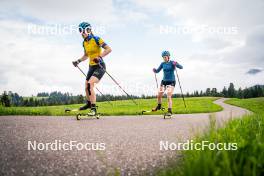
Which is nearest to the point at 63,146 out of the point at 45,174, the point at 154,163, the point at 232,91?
the point at 45,174

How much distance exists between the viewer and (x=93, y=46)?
8.58 meters

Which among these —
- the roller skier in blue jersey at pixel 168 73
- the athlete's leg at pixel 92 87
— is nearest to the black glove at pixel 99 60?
the athlete's leg at pixel 92 87

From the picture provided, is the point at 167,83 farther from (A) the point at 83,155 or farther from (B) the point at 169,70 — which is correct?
(A) the point at 83,155

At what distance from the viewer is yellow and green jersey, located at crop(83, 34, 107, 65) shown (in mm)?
8508

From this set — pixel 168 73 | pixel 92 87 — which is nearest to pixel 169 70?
pixel 168 73

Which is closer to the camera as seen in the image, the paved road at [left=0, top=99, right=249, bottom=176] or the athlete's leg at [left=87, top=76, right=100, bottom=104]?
the paved road at [left=0, top=99, right=249, bottom=176]

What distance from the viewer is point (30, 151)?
11.2ft

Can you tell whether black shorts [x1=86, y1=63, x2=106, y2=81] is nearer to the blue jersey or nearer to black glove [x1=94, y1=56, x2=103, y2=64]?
black glove [x1=94, y1=56, x2=103, y2=64]

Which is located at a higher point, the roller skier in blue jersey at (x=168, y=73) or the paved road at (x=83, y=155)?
the roller skier in blue jersey at (x=168, y=73)

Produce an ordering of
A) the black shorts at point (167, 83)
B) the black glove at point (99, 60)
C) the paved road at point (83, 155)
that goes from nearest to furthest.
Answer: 1. the paved road at point (83, 155)
2. the black glove at point (99, 60)
3. the black shorts at point (167, 83)

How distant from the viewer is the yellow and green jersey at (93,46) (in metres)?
8.51

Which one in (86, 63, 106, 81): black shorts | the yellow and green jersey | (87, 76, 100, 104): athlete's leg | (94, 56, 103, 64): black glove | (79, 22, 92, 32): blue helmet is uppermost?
(79, 22, 92, 32): blue helmet

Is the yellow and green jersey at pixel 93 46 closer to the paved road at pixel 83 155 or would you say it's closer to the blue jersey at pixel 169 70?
the blue jersey at pixel 169 70

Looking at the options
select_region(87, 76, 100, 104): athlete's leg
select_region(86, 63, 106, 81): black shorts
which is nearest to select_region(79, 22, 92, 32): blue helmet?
select_region(86, 63, 106, 81): black shorts
